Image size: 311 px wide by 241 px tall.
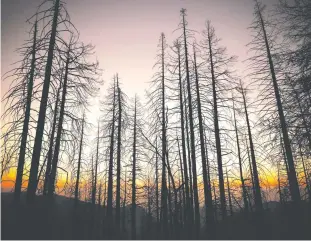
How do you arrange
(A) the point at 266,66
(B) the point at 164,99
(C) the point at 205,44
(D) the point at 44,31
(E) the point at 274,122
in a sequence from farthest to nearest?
(B) the point at 164,99 → (C) the point at 205,44 → (A) the point at 266,66 → (E) the point at 274,122 → (D) the point at 44,31

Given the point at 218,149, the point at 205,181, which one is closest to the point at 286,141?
the point at 218,149

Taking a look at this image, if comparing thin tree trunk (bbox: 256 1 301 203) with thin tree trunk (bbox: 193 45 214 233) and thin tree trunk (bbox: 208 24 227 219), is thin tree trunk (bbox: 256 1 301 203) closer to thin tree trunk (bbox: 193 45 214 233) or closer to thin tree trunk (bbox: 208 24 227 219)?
thin tree trunk (bbox: 208 24 227 219)

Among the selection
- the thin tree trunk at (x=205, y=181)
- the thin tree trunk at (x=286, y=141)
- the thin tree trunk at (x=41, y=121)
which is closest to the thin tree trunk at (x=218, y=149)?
the thin tree trunk at (x=205, y=181)

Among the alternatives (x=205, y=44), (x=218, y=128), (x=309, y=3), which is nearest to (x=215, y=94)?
(x=218, y=128)

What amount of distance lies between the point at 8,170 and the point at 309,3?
14877 millimetres

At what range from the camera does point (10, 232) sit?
586cm

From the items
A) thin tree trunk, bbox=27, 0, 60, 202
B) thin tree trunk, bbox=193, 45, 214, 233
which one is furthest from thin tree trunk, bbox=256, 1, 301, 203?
thin tree trunk, bbox=27, 0, 60, 202

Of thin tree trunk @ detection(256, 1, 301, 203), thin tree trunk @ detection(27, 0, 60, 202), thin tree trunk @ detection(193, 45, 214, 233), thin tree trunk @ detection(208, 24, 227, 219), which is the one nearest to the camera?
thin tree trunk @ detection(27, 0, 60, 202)

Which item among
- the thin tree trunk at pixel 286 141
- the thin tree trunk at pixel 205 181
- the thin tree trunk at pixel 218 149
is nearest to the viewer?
the thin tree trunk at pixel 205 181

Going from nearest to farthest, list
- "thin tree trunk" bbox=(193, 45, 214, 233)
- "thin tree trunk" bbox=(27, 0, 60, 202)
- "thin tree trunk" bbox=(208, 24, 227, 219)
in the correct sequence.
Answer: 1. "thin tree trunk" bbox=(27, 0, 60, 202)
2. "thin tree trunk" bbox=(193, 45, 214, 233)
3. "thin tree trunk" bbox=(208, 24, 227, 219)

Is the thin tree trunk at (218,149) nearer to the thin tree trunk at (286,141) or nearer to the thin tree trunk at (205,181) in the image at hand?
the thin tree trunk at (205,181)

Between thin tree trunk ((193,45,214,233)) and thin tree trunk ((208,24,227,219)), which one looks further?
thin tree trunk ((208,24,227,219))

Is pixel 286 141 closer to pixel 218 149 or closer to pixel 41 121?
pixel 218 149

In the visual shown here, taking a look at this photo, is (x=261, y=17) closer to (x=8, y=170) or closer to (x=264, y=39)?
(x=264, y=39)
